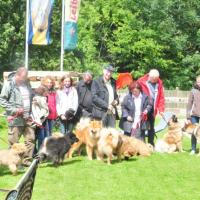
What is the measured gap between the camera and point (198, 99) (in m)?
10.9

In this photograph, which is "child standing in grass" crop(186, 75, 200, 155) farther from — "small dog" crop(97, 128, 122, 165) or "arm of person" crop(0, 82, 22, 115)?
"arm of person" crop(0, 82, 22, 115)

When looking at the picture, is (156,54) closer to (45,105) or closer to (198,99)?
(198,99)

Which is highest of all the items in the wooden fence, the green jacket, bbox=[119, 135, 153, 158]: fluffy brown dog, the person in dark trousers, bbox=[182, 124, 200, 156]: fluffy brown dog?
the green jacket

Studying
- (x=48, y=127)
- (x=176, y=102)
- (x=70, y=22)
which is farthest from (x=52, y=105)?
(x=176, y=102)

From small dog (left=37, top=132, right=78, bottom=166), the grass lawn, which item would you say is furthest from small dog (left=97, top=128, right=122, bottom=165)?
small dog (left=37, top=132, right=78, bottom=166)

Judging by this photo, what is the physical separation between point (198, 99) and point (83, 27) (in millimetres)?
23043

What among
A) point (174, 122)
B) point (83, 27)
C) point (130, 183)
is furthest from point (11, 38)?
point (130, 183)

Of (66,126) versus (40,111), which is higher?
(40,111)

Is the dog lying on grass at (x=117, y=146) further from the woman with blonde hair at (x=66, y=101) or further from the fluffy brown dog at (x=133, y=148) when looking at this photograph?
the woman with blonde hair at (x=66, y=101)

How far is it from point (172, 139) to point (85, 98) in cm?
218

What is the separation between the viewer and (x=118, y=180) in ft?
27.4

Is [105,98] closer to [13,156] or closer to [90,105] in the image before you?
[90,105]

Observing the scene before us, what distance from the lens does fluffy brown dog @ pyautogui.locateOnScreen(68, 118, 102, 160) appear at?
9289 millimetres

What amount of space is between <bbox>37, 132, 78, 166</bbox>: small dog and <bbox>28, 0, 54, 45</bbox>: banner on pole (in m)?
8.23
